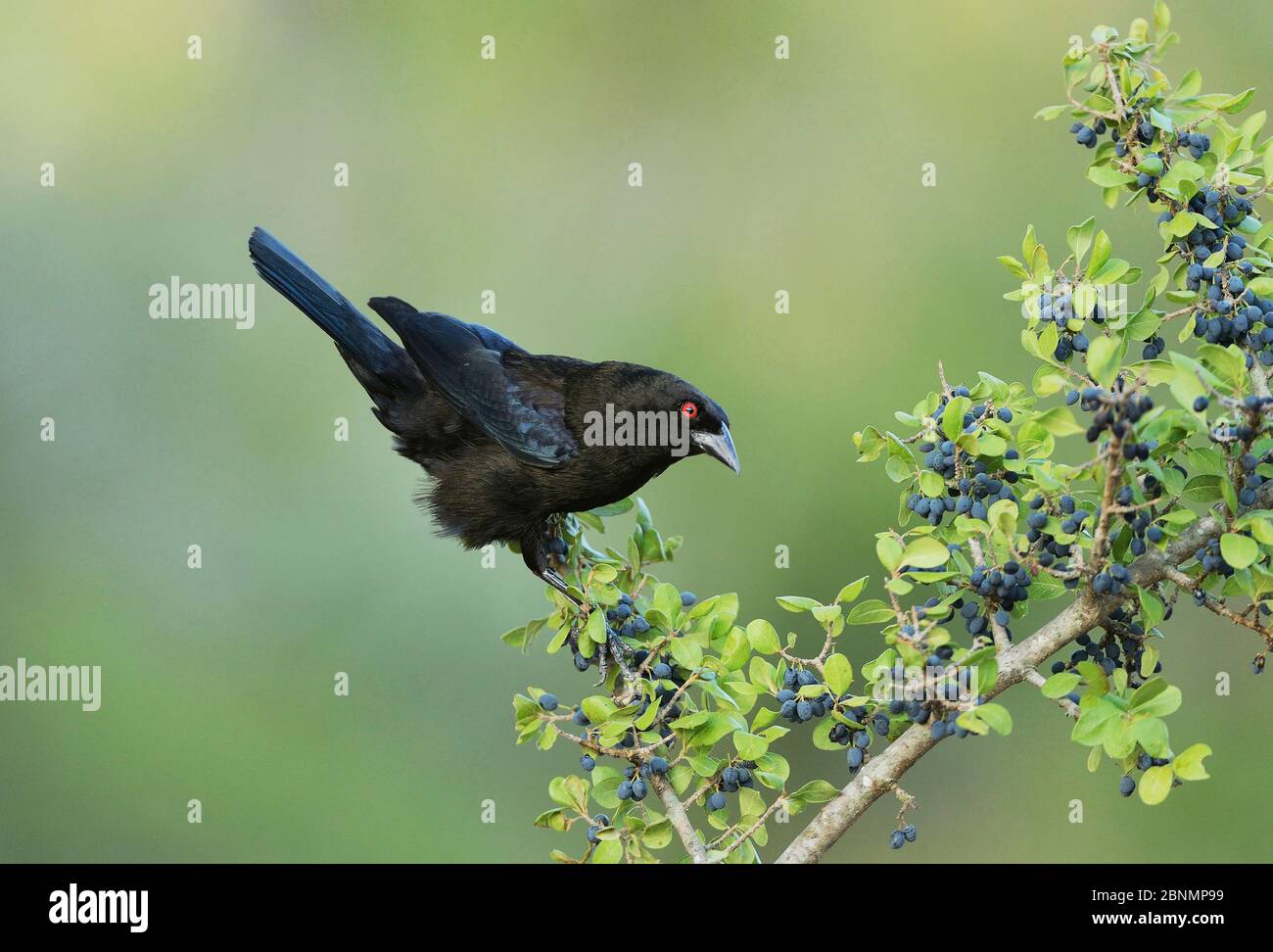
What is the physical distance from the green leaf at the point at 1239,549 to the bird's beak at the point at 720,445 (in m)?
1.38

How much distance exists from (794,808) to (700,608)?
35 centimetres

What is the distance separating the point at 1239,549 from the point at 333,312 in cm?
248

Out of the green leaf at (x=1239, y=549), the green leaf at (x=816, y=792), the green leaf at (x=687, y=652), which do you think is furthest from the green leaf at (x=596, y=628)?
the green leaf at (x=1239, y=549)

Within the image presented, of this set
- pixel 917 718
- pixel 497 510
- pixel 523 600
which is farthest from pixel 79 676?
pixel 917 718

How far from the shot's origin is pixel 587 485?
3104 mm

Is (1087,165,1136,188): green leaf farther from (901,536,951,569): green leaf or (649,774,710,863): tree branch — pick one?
(649,774,710,863): tree branch

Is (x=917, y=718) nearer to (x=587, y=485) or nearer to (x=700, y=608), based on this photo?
(x=700, y=608)

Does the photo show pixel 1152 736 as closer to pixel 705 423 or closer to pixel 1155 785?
pixel 1155 785

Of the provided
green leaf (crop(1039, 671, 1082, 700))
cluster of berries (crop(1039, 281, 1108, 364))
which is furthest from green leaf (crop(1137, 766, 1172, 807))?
cluster of berries (crop(1039, 281, 1108, 364))

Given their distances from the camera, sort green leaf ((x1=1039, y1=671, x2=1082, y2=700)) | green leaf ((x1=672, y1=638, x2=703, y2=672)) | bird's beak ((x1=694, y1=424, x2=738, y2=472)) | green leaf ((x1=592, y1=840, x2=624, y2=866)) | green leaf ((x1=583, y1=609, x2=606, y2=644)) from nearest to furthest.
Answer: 1. green leaf ((x1=1039, y1=671, x2=1082, y2=700))
2. green leaf ((x1=592, y1=840, x2=624, y2=866))
3. green leaf ((x1=672, y1=638, x2=703, y2=672))
4. green leaf ((x1=583, y1=609, x2=606, y2=644))
5. bird's beak ((x1=694, y1=424, x2=738, y2=472))

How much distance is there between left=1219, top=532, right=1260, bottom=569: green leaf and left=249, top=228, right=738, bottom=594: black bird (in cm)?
139

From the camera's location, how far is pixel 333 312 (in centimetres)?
344

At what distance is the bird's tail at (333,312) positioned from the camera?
3.43 metres

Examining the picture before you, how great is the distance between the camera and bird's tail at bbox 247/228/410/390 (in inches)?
135
